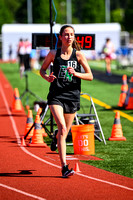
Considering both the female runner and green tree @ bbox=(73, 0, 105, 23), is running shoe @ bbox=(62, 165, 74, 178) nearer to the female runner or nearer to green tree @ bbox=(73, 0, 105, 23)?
the female runner

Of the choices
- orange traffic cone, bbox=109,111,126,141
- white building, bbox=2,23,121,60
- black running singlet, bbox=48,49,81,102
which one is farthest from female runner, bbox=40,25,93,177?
white building, bbox=2,23,121,60

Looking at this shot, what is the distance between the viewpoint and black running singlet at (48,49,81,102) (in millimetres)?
7750

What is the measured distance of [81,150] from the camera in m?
9.80

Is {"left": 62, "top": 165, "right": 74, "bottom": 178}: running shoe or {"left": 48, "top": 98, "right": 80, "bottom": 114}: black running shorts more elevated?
{"left": 48, "top": 98, "right": 80, "bottom": 114}: black running shorts

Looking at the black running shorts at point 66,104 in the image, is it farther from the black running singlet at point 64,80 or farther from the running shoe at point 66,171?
the running shoe at point 66,171

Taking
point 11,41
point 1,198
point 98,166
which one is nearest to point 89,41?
point 98,166

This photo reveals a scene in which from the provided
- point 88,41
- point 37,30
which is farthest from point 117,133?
point 37,30

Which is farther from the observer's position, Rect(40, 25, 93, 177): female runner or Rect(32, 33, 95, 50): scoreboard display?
Rect(32, 33, 95, 50): scoreboard display

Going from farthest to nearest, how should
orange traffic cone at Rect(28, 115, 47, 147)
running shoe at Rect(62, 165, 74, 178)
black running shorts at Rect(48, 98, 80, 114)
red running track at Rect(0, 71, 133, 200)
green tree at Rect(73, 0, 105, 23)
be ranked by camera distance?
green tree at Rect(73, 0, 105, 23) < orange traffic cone at Rect(28, 115, 47, 147) < black running shorts at Rect(48, 98, 80, 114) < running shoe at Rect(62, 165, 74, 178) < red running track at Rect(0, 71, 133, 200)

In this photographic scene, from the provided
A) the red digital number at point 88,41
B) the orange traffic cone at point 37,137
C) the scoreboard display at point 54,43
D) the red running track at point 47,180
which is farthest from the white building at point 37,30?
the red running track at point 47,180

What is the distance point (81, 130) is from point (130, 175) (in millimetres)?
1715

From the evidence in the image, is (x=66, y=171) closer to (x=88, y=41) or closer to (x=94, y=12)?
(x=88, y=41)

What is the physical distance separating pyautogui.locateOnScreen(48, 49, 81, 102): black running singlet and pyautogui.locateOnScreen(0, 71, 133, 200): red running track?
44.8 inches

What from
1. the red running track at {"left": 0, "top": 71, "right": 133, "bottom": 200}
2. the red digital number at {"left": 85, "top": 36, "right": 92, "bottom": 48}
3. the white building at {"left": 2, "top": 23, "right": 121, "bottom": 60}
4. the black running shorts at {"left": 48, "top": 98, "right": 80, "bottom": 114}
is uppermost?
the white building at {"left": 2, "top": 23, "right": 121, "bottom": 60}
